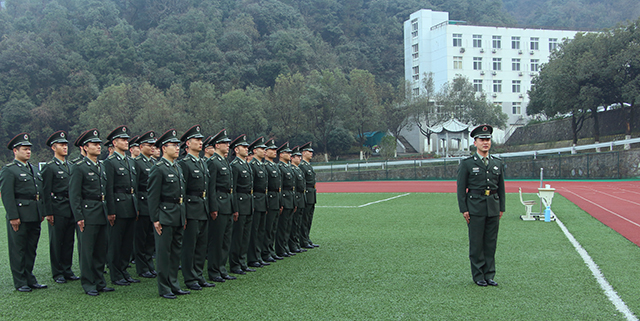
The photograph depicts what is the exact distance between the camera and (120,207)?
6840 mm

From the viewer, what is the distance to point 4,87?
59.9 meters

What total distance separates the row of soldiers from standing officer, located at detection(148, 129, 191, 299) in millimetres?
12

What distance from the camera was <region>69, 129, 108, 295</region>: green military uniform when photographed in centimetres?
615

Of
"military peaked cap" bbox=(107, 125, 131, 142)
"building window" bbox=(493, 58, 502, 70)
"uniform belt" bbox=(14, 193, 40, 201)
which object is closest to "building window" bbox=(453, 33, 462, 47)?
"building window" bbox=(493, 58, 502, 70)

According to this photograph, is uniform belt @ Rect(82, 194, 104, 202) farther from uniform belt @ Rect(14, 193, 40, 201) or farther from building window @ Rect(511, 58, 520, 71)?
building window @ Rect(511, 58, 520, 71)

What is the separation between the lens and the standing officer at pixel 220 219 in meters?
6.73

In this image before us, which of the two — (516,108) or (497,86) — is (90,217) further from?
(516,108)

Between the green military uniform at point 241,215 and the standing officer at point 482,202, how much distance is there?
3120 mm

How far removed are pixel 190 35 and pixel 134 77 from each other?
13.2m

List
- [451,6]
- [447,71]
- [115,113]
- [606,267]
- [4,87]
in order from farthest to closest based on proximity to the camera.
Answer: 1. [451,6]
2. [4,87]
3. [447,71]
4. [115,113]
5. [606,267]

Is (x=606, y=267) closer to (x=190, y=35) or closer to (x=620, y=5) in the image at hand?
(x=190, y=35)

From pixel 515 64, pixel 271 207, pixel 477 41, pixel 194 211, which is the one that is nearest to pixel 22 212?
pixel 194 211

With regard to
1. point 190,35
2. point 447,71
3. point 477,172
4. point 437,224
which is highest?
point 190,35

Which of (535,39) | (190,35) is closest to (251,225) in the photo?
(535,39)
